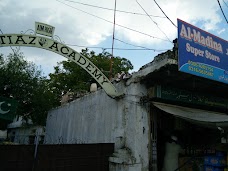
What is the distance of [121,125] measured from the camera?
684 centimetres

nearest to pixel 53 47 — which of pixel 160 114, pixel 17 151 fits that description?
pixel 17 151

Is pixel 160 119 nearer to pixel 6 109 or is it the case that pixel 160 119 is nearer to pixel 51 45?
pixel 51 45

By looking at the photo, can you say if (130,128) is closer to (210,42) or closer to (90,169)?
(90,169)

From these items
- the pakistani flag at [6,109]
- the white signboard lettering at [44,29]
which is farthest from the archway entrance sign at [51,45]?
the pakistani flag at [6,109]

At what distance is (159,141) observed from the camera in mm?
7656

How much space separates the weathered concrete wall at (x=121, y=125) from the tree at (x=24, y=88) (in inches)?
266

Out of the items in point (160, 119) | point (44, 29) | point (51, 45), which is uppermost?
point (44, 29)

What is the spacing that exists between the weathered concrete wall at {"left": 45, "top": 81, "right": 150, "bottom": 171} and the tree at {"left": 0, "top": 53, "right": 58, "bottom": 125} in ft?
22.2

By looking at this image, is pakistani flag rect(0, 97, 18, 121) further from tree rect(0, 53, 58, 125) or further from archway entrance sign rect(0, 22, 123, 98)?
tree rect(0, 53, 58, 125)

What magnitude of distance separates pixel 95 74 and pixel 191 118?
330 centimetres

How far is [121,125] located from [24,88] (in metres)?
10.2

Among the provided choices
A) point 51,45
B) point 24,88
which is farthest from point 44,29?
point 24,88

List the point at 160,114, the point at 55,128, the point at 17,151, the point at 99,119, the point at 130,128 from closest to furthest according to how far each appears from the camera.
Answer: the point at 17,151 → the point at 130,128 → the point at 160,114 → the point at 99,119 → the point at 55,128

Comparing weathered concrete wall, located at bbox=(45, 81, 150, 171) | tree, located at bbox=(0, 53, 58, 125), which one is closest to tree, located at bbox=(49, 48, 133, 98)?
tree, located at bbox=(0, 53, 58, 125)
